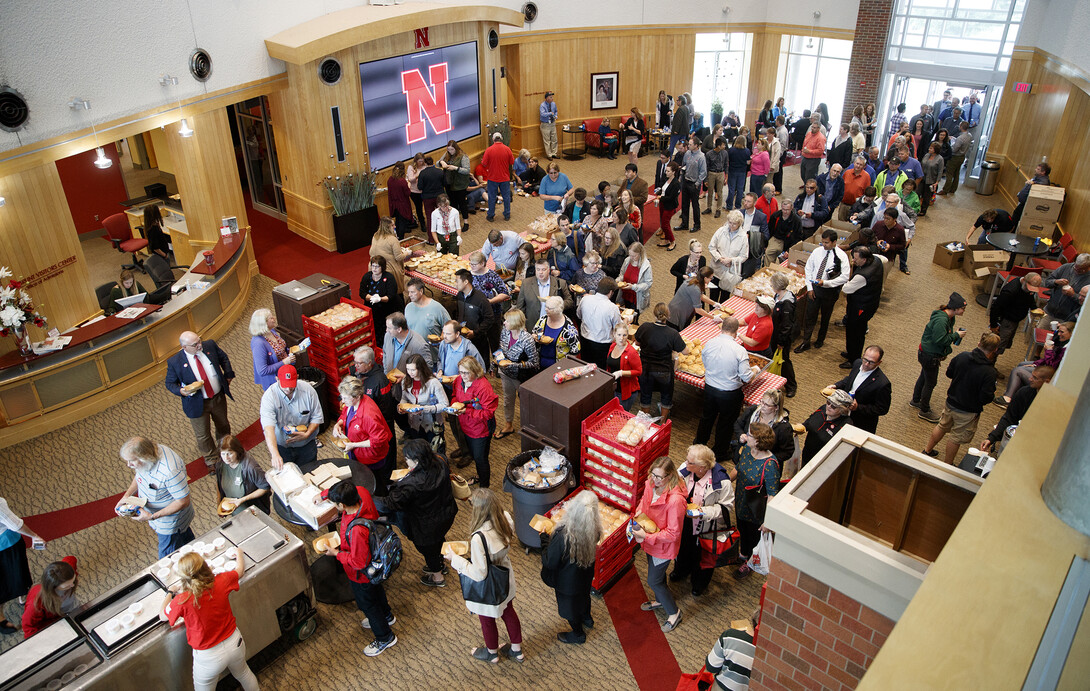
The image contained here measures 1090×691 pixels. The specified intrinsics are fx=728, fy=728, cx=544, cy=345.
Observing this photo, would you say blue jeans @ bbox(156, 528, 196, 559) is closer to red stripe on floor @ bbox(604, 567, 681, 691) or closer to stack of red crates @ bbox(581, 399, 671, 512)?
stack of red crates @ bbox(581, 399, 671, 512)

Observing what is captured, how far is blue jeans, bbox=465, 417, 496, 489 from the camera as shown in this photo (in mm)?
6859

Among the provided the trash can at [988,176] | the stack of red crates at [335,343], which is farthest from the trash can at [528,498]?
the trash can at [988,176]

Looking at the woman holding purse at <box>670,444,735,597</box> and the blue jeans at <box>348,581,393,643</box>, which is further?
the woman holding purse at <box>670,444,735,597</box>

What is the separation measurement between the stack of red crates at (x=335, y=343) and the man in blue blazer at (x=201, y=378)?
39.5 inches

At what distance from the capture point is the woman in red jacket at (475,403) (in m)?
6.50

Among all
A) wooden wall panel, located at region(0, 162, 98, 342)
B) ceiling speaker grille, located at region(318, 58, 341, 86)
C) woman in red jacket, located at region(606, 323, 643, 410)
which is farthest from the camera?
ceiling speaker grille, located at region(318, 58, 341, 86)

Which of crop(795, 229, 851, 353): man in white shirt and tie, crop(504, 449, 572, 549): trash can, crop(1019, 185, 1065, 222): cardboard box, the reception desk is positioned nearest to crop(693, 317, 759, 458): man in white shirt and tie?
crop(504, 449, 572, 549): trash can

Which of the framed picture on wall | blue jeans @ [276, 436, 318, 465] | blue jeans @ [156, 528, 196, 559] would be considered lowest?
blue jeans @ [156, 528, 196, 559]

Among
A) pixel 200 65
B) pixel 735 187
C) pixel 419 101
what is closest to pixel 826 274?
pixel 735 187

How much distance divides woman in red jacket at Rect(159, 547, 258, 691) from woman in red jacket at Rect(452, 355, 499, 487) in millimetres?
2363

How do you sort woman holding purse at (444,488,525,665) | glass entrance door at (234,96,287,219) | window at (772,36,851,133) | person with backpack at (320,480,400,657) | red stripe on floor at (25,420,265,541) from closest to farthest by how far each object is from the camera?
1. woman holding purse at (444,488,525,665)
2. person with backpack at (320,480,400,657)
3. red stripe on floor at (25,420,265,541)
4. glass entrance door at (234,96,287,219)
5. window at (772,36,851,133)

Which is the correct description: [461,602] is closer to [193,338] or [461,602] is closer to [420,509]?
[420,509]

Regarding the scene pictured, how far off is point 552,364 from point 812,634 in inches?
176

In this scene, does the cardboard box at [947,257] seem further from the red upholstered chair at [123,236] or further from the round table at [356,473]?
the red upholstered chair at [123,236]
